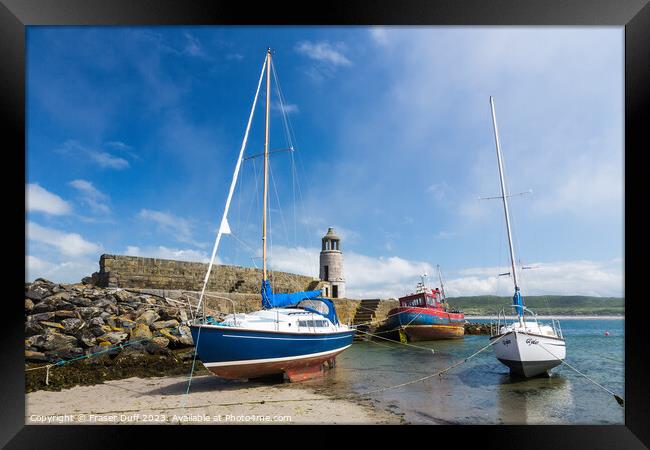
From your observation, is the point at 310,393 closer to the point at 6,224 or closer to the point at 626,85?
the point at 6,224

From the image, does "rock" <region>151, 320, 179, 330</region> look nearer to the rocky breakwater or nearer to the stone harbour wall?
the rocky breakwater

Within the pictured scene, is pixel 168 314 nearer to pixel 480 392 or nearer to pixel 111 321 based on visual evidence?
pixel 111 321

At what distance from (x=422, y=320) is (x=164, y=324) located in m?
13.7

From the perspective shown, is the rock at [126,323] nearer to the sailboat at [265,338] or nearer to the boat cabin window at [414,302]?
the sailboat at [265,338]

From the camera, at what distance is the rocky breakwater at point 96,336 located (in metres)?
8.42

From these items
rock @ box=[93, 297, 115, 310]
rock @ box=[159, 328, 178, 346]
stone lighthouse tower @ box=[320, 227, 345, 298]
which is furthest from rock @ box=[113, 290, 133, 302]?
stone lighthouse tower @ box=[320, 227, 345, 298]

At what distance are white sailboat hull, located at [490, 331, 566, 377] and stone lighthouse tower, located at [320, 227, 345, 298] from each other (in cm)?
1451

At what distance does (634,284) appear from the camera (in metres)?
4.69

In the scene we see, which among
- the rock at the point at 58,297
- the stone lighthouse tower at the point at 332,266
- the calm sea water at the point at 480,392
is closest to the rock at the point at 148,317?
the rock at the point at 58,297

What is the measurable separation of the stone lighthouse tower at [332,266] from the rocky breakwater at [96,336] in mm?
12647

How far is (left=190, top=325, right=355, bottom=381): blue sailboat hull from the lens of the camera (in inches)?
A: 273

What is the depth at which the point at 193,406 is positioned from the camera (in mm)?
6383

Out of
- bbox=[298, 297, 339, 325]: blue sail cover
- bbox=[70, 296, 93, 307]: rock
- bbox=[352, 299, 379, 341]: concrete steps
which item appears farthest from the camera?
bbox=[352, 299, 379, 341]: concrete steps

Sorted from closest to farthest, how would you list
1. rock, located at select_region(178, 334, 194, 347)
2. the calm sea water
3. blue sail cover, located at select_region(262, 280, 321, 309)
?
the calm sea water < blue sail cover, located at select_region(262, 280, 321, 309) < rock, located at select_region(178, 334, 194, 347)
